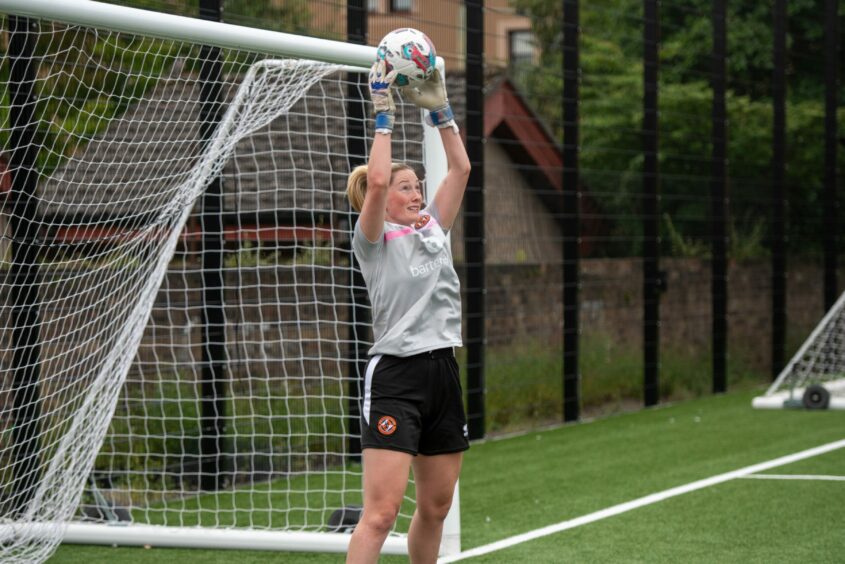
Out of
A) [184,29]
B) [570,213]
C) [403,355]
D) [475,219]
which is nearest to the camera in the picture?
[403,355]

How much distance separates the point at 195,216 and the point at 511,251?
357cm

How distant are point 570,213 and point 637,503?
4063 mm

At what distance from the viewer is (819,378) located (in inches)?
476

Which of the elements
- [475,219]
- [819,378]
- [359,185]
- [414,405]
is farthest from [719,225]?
[414,405]

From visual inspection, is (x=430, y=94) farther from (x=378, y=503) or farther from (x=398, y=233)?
(x=378, y=503)

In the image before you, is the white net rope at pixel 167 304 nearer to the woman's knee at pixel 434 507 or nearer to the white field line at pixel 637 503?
the white field line at pixel 637 503

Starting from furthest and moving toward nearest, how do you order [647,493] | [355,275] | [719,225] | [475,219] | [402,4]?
[719,225], [402,4], [475,219], [355,275], [647,493]

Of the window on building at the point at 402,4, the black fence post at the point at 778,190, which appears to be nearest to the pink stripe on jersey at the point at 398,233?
the window on building at the point at 402,4

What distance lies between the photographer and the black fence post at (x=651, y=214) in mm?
11688

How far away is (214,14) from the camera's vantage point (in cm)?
761

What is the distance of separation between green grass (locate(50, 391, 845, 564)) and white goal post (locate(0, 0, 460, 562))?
1.57 ft

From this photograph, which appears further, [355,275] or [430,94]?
[355,275]

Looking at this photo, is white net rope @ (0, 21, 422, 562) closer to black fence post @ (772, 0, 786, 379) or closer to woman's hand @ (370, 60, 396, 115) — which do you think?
woman's hand @ (370, 60, 396, 115)

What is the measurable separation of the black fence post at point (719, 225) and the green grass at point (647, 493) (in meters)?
1.99
